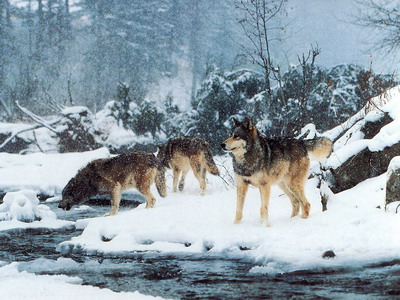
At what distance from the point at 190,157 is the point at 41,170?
18.8ft

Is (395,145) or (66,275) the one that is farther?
(395,145)

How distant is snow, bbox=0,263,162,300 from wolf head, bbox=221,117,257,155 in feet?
8.82

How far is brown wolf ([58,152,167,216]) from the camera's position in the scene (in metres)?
9.04

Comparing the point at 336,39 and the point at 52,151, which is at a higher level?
the point at 336,39

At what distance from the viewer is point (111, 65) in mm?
43781

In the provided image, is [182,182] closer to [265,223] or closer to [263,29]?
[263,29]

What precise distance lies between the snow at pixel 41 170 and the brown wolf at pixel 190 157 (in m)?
2.19

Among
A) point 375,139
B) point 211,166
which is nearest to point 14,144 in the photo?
point 211,166

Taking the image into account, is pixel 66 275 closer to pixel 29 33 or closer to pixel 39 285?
pixel 39 285

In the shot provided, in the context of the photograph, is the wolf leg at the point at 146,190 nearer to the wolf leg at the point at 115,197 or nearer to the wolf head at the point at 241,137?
the wolf leg at the point at 115,197

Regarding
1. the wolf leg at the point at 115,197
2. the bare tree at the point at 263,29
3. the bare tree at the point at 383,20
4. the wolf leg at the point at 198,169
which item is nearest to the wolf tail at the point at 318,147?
the bare tree at the point at 263,29

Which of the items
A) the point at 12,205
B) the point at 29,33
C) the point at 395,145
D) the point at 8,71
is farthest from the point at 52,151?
the point at 29,33

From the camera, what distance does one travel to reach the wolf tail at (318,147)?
7.12m

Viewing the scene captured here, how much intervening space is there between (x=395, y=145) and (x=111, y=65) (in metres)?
38.6
